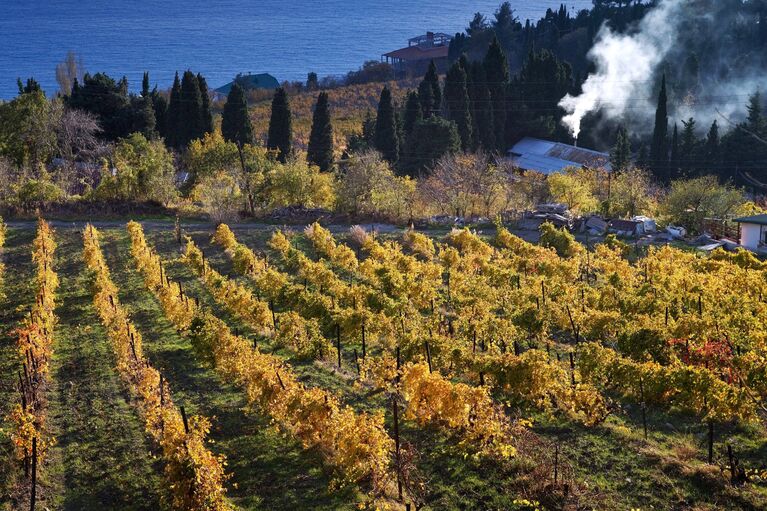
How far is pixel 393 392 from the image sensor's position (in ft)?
60.6

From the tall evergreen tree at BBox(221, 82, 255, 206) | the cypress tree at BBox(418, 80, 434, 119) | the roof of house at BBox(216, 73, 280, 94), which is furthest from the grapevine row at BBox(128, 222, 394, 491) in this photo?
the roof of house at BBox(216, 73, 280, 94)

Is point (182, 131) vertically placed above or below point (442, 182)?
above

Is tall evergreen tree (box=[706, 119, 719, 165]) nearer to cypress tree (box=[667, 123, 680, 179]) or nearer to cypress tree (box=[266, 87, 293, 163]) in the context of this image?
cypress tree (box=[667, 123, 680, 179])

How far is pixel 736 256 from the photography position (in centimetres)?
3172

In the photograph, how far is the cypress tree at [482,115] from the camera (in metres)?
69.1

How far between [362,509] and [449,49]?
106 metres

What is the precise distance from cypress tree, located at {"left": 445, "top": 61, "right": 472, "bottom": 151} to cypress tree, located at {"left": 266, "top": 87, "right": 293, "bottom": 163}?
14.0 meters

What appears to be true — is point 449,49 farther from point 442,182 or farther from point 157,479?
point 157,479

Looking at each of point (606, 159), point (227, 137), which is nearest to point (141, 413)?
point (227, 137)

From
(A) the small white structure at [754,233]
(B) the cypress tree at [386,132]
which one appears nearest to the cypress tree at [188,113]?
(B) the cypress tree at [386,132]

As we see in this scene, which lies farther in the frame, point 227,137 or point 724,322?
point 227,137

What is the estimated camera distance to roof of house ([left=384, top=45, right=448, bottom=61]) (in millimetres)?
115000

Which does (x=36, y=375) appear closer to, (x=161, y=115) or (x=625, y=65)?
(x=161, y=115)

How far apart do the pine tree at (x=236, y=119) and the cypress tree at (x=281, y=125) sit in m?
1.73
